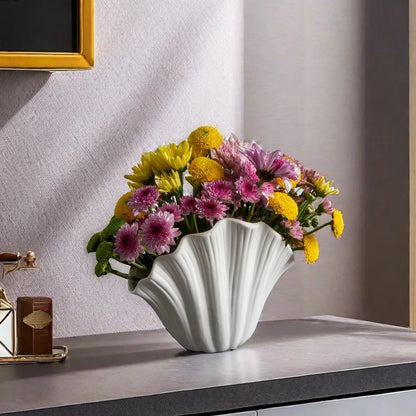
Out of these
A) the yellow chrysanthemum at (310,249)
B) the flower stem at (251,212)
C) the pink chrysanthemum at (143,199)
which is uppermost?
the pink chrysanthemum at (143,199)

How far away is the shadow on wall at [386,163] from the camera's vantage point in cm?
201

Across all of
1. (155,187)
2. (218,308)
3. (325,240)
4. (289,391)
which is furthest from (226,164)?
(325,240)

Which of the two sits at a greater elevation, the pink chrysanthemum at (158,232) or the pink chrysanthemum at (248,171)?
the pink chrysanthemum at (248,171)

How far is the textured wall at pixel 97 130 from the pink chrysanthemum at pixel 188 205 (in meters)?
0.33

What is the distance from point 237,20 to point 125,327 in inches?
27.1

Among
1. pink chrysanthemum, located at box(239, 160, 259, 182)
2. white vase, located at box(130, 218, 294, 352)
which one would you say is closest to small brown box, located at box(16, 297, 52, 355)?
white vase, located at box(130, 218, 294, 352)

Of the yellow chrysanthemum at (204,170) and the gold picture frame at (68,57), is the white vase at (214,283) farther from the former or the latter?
the gold picture frame at (68,57)

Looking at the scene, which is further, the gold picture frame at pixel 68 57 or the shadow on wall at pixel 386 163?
the shadow on wall at pixel 386 163

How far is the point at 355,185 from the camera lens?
1.99 meters

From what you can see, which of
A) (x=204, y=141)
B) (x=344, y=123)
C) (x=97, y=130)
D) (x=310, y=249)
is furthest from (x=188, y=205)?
(x=344, y=123)

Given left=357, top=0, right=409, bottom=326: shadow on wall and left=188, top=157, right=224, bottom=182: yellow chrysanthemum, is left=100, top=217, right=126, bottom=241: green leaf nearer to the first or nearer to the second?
left=188, top=157, right=224, bottom=182: yellow chrysanthemum

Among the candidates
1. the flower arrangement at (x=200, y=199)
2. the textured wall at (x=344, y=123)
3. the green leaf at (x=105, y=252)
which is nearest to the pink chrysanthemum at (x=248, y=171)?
the flower arrangement at (x=200, y=199)

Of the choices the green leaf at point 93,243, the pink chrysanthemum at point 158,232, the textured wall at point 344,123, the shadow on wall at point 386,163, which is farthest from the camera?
the shadow on wall at point 386,163

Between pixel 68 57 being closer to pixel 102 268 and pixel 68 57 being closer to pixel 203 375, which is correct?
pixel 102 268
